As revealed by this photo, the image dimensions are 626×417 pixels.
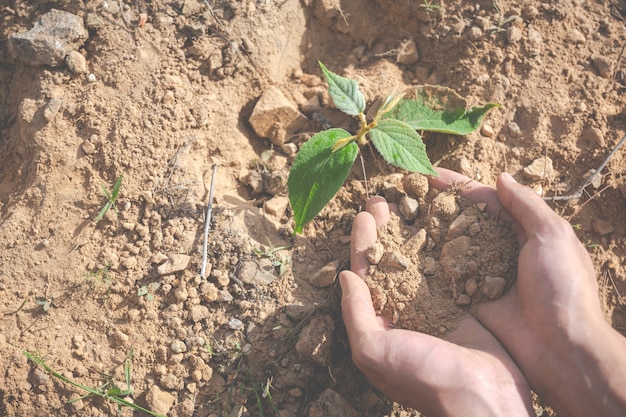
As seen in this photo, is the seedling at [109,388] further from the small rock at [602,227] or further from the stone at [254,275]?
the small rock at [602,227]

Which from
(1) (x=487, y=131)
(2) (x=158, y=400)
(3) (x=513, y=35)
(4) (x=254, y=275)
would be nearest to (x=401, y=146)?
(1) (x=487, y=131)

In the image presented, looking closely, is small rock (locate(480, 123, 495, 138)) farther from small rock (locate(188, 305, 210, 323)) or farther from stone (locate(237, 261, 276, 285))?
small rock (locate(188, 305, 210, 323))

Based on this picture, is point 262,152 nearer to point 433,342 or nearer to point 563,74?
point 433,342

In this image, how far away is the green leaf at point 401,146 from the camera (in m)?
1.97

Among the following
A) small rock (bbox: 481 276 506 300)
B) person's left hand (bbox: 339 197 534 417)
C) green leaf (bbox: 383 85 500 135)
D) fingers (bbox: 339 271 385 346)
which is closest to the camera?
person's left hand (bbox: 339 197 534 417)

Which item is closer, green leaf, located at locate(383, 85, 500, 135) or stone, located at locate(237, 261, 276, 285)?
stone, located at locate(237, 261, 276, 285)

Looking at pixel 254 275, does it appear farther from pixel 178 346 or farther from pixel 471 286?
pixel 471 286

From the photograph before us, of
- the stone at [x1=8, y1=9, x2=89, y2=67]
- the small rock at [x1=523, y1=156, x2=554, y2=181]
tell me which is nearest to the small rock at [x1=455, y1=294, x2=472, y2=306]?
the small rock at [x1=523, y1=156, x2=554, y2=181]

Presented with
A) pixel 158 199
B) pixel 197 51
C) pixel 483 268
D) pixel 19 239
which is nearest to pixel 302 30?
pixel 197 51

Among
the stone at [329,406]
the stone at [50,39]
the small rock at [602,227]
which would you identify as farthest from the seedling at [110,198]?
the small rock at [602,227]

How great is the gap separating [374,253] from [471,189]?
1.56 feet

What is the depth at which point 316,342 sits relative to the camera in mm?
1915

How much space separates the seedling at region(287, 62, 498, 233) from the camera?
6.52 feet

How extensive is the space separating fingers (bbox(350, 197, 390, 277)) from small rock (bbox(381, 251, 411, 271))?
74mm
